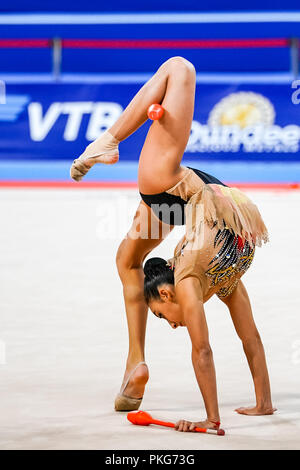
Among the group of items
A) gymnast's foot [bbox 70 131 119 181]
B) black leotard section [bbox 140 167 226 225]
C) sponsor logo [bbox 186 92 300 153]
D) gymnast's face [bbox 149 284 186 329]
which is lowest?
gymnast's face [bbox 149 284 186 329]

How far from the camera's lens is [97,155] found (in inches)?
106

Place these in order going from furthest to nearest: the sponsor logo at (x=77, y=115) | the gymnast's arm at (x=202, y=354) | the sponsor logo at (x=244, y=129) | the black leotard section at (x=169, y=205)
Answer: the sponsor logo at (x=77, y=115), the sponsor logo at (x=244, y=129), the black leotard section at (x=169, y=205), the gymnast's arm at (x=202, y=354)

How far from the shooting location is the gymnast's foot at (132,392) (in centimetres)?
269

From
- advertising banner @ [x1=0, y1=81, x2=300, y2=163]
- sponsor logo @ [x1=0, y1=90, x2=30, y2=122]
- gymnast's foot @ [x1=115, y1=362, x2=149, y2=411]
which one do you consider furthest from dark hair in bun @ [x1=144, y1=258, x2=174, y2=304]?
sponsor logo @ [x1=0, y1=90, x2=30, y2=122]

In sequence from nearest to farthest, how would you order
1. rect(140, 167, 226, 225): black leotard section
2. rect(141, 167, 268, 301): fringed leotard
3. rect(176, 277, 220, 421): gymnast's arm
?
rect(176, 277, 220, 421): gymnast's arm, rect(141, 167, 268, 301): fringed leotard, rect(140, 167, 226, 225): black leotard section

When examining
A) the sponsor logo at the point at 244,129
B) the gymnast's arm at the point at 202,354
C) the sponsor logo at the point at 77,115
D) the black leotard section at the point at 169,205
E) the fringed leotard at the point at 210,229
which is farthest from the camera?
the sponsor logo at the point at 77,115

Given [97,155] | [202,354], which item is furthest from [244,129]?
[202,354]

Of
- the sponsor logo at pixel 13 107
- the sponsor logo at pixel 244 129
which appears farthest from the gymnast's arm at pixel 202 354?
the sponsor logo at pixel 13 107

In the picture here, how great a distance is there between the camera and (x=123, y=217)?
7133mm

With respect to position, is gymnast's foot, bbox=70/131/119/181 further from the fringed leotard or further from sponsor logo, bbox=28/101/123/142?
sponsor logo, bbox=28/101/123/142

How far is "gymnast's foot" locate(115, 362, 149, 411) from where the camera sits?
2.69m

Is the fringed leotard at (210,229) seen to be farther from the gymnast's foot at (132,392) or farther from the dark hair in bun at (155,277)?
the gymnast's foot at (132,392)

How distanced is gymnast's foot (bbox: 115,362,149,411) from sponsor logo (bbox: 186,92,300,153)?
624 cm
